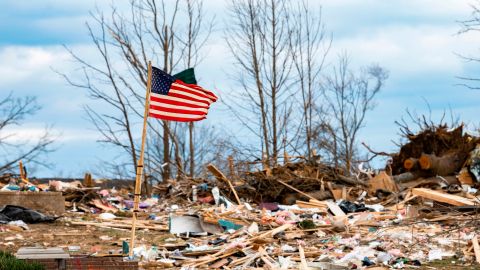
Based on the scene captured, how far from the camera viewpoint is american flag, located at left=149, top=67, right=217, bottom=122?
9.95 metres

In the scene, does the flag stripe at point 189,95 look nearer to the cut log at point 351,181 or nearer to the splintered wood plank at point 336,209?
the splintered wood plank at point 336,209

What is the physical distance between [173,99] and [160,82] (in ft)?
1.00

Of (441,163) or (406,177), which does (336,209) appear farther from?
(441,163)

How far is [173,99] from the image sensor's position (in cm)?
1004

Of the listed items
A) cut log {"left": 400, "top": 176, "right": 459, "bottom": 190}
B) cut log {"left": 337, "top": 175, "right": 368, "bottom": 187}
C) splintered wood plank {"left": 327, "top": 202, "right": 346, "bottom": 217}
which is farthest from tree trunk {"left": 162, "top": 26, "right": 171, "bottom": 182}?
splintered wood plank {"left": 327, "top": 202, "right": 346, "bottom": 217}

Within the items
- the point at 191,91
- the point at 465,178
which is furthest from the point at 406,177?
the point at 191,91

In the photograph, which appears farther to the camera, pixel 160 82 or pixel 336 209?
pixel 336 209

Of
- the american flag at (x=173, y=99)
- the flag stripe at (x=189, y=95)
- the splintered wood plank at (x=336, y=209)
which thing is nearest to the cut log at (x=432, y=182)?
the splintered wood plank at (x=336, y=209)

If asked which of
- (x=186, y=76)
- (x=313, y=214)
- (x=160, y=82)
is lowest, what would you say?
(x=313, y=214)

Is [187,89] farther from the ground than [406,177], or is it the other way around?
[187,89]

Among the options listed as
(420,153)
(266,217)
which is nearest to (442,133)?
(420,153)

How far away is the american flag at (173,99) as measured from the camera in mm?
9945

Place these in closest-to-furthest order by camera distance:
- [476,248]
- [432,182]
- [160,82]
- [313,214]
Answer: [476,248], [160,82], [313,214], [432,182]

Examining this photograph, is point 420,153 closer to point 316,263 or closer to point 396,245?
point 396,245
